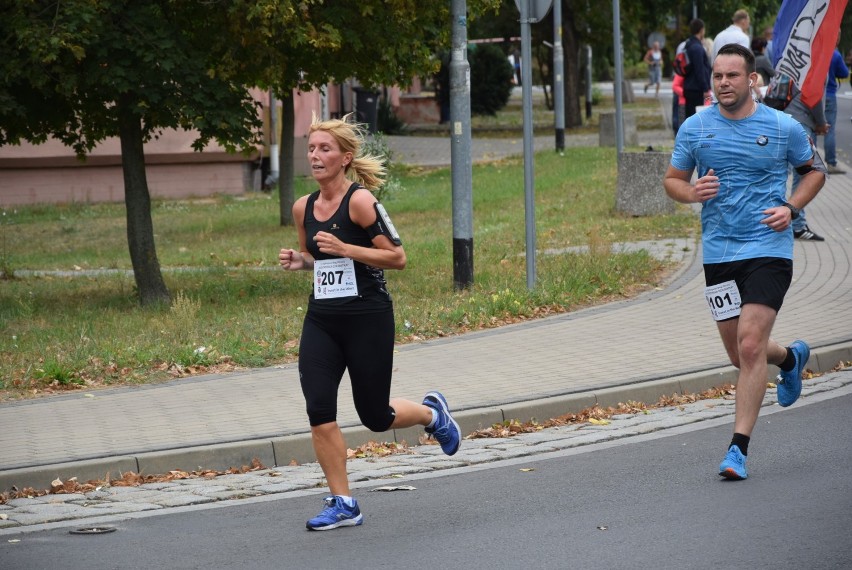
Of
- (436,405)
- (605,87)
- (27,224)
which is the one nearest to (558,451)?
(436,405)

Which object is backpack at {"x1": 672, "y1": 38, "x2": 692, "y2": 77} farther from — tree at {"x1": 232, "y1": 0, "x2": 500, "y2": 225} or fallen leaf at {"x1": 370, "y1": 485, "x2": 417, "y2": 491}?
fallen leaf at {"x1": 370, "y1": 485, "x2": 417, "y2": 491}

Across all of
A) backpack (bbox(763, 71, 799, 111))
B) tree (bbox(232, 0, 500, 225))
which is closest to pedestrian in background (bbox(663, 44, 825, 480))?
backpack (bbox(763, 71, 799, 111))

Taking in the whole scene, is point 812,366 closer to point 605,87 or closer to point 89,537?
point 89,537

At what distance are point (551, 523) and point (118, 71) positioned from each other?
25.3 feet

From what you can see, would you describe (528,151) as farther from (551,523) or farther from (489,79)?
→ (489,79)

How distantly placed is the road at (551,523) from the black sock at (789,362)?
0.40 metres

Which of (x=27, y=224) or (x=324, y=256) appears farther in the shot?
(x=27, y=224)

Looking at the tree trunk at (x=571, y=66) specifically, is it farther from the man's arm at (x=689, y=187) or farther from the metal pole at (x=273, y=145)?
the man's arm at (x=689, y=187)

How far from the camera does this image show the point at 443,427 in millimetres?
7043

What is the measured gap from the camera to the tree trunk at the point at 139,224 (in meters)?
14.5

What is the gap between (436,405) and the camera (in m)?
7.02

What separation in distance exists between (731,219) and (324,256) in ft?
6.53

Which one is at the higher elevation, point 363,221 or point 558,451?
point 363,221

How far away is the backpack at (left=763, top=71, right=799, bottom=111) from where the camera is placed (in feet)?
40.6
